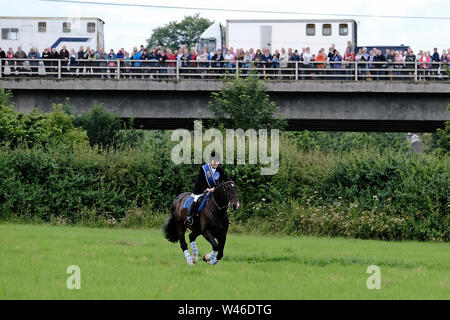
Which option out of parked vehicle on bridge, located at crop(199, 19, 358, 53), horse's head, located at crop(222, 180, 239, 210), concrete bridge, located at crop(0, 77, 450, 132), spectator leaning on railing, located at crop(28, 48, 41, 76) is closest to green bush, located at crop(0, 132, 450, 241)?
concrete bridge, located at crop(0, 77, 450, 132)

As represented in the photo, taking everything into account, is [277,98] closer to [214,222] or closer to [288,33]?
[288,33]

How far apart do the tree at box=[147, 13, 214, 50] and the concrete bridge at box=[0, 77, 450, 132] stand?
78237 millimetres

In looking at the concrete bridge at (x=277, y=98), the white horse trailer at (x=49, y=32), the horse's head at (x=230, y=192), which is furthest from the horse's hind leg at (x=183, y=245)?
the white horse trailer at (x=49, y=32)

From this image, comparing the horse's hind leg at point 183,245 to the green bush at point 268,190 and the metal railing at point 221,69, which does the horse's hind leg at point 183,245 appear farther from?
the metal railing at point 221,69

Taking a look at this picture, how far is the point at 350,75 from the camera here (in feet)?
146

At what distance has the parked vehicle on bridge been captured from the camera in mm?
54812

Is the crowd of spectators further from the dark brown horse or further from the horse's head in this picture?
the horse's head

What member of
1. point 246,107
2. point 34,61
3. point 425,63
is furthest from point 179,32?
point 246,107

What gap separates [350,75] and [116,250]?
25769 millimetres

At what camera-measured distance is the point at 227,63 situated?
45562 millimetres

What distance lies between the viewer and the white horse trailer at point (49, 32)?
193ft
